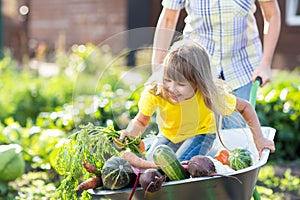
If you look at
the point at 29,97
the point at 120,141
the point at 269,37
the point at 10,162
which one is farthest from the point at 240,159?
the point at 29,97

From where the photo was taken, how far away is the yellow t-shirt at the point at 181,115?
8.96 feet

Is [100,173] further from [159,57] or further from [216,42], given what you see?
[216,42]

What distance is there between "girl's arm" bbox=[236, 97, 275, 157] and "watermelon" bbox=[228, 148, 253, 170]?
127mm

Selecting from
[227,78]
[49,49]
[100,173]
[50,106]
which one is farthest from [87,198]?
[49,49]

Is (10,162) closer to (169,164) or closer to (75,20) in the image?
(169,164)

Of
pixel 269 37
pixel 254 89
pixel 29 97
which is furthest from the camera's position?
pixel 29 97

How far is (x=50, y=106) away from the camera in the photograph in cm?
643

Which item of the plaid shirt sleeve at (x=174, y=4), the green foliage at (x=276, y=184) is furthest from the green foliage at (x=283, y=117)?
the plaid shirt sleeve at (x=174, y=4)

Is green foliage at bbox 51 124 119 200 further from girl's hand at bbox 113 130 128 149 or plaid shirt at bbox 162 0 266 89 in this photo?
plaid shirt at bbox 162 0 266 89

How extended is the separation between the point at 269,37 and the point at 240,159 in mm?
906

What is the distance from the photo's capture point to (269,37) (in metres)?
3.37

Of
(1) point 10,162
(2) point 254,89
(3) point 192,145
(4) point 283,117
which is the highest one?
(2) point 254,89

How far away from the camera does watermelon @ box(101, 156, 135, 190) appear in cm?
244

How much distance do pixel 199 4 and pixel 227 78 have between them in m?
0.39
